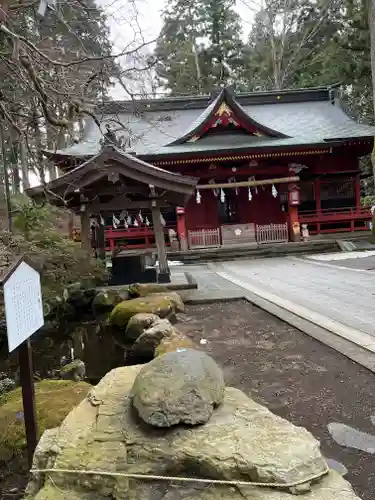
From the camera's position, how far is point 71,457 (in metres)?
2.39

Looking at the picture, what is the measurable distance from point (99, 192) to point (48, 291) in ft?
9.95

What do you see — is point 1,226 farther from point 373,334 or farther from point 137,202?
point 373,334

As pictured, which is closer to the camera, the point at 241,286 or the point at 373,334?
the point at 373,334

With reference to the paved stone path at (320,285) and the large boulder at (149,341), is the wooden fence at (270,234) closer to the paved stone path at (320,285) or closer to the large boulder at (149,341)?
the paved stone path at (320,285)

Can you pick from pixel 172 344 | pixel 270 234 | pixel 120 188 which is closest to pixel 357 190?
pixel 270 234

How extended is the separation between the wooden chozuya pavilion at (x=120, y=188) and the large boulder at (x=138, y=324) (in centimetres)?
334

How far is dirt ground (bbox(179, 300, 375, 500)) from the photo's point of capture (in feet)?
9.41

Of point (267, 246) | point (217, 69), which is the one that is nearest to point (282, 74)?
point (217, 69)

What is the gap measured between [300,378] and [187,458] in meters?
2.10

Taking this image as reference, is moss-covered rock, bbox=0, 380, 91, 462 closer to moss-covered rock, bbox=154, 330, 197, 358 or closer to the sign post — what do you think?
the sign post

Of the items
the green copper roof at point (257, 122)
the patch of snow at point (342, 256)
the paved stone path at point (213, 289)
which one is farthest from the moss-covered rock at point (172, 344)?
the patch of snow at point (342, 256)

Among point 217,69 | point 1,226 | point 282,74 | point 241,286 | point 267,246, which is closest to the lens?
A: point 1,226

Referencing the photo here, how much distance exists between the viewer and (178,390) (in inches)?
101

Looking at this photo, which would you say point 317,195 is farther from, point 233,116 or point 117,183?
point 117,183
